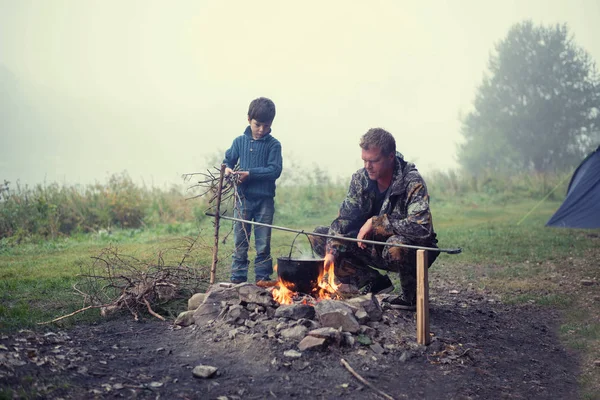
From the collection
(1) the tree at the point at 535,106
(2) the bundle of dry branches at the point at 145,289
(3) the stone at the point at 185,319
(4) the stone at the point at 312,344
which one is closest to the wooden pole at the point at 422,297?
(4) the stone at the point at 312,344

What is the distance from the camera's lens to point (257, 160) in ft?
16.8

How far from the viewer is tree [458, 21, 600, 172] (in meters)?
29.9

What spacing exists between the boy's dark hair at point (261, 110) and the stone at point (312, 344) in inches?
95.3

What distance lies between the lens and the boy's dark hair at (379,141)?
3984 mm

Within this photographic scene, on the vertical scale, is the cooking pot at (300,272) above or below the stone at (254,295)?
above

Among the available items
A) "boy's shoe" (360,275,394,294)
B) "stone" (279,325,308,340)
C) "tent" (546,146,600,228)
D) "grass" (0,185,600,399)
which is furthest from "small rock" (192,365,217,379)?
"tent" (546,146,600,228)

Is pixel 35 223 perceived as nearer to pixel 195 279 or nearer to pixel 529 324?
pixel 195 279

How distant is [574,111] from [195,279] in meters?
31.3

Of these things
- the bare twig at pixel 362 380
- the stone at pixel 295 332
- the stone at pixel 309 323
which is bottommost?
the bare twig at pixel 362 380

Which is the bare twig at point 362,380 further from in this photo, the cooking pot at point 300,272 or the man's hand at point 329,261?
the man's hand at point 329,261

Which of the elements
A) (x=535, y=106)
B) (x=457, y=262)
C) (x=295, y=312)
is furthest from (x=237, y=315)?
(x=535, y=106)

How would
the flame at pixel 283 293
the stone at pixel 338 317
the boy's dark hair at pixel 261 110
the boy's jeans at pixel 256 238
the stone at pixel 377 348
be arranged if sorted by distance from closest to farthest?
1. the stone at pixel 377 348
2. the stone at pixel 338 317
3. the flame at pixel 283 293
4. the boy's dark hair at pixel 261 110
5. the boy's jeans at pixel 256 238

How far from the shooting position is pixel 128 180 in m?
11.3

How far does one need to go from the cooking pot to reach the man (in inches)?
8.2
